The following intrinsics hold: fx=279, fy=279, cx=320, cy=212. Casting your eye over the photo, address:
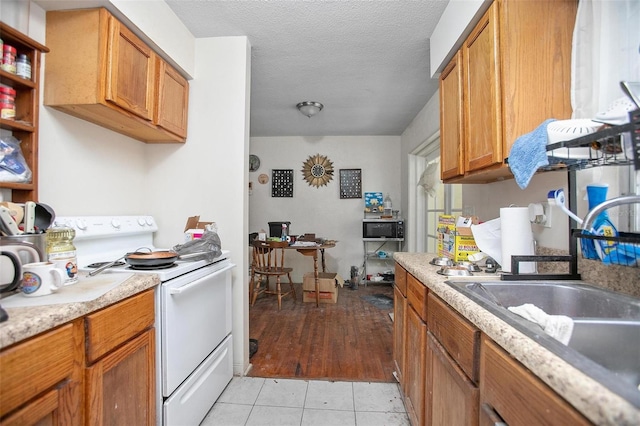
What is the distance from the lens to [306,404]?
1.64 meters

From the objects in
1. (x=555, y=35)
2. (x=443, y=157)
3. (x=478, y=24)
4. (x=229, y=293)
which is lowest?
(x=229, y=293)

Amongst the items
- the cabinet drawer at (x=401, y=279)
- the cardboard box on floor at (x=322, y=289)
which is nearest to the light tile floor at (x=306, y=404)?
the cabinet drawer at (x=401, y=279)

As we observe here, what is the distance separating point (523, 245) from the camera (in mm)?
1176

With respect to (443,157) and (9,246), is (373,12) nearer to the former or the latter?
(443,157)

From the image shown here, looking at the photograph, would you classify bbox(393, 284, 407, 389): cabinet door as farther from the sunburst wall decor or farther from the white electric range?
the sunburst wall decor

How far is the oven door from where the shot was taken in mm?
1190

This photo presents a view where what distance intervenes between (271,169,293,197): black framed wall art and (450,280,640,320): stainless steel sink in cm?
362

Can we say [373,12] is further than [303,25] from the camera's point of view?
No

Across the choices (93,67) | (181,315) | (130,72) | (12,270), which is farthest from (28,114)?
(181,315)

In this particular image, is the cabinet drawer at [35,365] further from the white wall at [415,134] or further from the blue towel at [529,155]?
the white wall at [415,134]

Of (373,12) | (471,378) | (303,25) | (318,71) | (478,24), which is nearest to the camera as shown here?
(471,378)

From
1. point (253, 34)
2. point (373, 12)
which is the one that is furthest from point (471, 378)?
point (253, 34)

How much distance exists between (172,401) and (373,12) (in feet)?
7.64

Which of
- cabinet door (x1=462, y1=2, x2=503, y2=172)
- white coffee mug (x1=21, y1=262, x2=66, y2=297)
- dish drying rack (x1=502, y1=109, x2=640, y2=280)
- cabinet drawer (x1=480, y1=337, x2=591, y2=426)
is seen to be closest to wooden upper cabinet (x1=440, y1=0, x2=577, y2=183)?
cabinet door (x1=462, y1=2, x2=503, y2=172)
